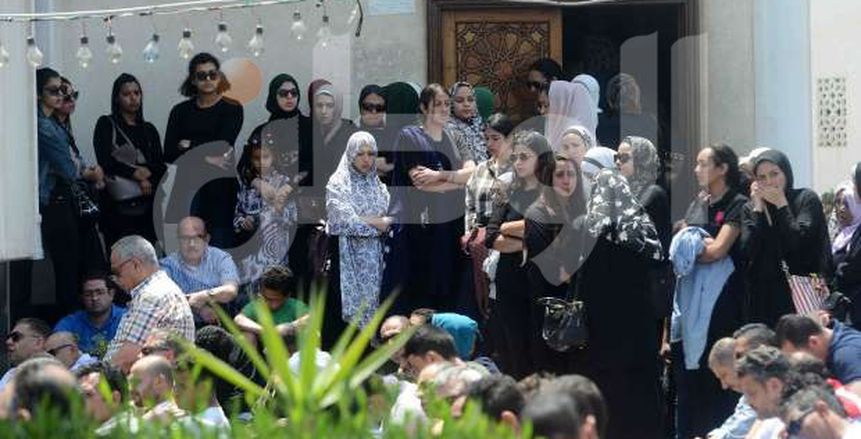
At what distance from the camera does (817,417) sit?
26.8 feet

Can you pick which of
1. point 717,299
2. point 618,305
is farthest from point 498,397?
point 717,299

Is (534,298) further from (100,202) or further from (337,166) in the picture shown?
(100,202)

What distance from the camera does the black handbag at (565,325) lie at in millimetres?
10469

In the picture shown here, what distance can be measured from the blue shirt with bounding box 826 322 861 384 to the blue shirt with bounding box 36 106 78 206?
5437 millimetres

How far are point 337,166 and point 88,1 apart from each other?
8.77 feet

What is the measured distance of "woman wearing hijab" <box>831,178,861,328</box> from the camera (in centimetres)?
1155

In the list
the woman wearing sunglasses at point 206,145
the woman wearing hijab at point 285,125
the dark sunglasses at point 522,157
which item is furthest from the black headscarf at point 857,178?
the woman wearing sunglasses at point 206,145

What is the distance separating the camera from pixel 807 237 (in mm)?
11078

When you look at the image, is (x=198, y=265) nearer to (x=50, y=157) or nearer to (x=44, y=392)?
(x=50, y=157)

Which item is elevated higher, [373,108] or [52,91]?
[52,91]

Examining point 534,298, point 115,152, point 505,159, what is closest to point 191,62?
point 115,152

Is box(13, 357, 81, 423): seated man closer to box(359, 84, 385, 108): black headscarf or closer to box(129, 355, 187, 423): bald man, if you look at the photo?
box(129, 355, 187, 423): bald man

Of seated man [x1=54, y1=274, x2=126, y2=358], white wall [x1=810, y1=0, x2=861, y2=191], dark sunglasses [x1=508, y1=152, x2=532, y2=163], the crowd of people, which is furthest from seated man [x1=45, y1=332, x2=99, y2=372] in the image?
white wall [x1=810, y1=0, x2=861, y2=191]

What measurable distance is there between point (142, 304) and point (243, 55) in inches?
170
